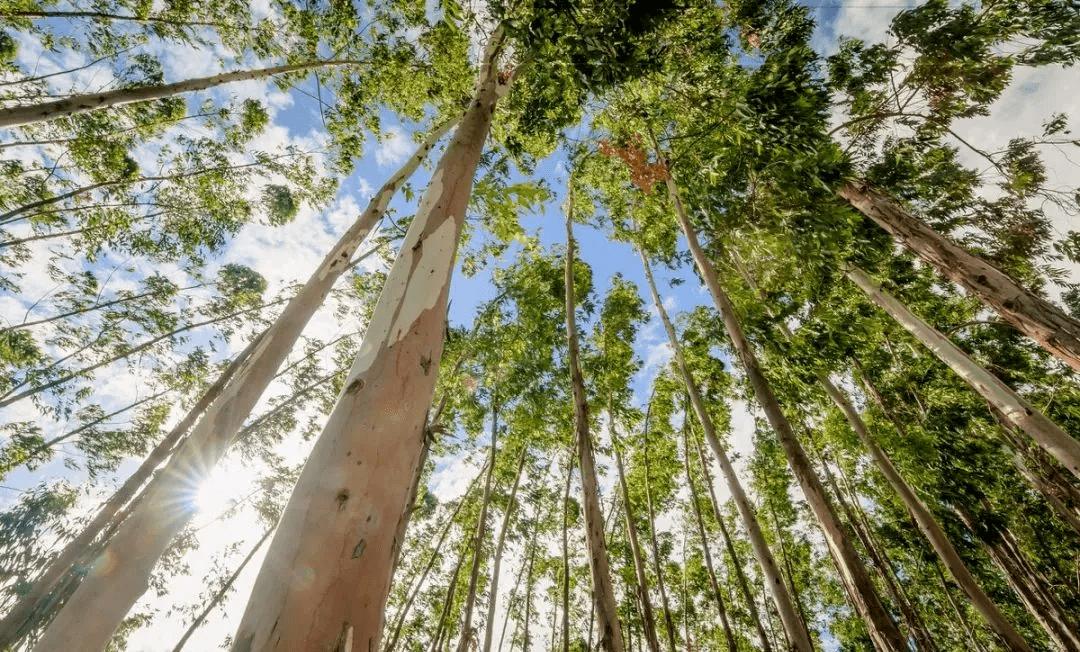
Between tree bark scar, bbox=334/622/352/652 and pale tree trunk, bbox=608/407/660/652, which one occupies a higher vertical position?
pale tree trunk, bbox=608/407/660/652

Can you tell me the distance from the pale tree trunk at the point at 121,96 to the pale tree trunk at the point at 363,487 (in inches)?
220

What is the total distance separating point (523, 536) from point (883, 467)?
9849 mm

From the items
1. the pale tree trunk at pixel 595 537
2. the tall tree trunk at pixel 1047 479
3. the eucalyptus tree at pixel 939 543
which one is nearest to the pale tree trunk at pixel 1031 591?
the tall tree trunk at pixel 1047 479

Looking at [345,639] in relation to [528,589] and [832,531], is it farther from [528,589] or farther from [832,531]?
[528,589]

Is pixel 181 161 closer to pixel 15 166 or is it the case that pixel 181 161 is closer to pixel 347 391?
pixel 15 166

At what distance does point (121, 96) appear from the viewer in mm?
5074

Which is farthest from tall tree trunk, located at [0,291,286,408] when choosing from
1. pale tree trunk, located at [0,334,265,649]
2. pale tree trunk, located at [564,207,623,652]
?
pale tree trunk, located at [564,207,623,652]

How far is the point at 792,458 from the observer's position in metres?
3.92

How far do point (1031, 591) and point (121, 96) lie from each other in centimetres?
2126

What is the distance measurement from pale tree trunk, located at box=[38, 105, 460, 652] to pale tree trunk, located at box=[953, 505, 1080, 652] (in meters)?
13.6

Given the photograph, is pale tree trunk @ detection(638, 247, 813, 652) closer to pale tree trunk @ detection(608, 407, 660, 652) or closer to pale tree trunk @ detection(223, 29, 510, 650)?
pale tree trunk @ detection(608, 407, 660, 652)

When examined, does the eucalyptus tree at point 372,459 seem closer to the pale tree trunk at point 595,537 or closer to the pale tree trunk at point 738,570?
the pale tree trunk at point 595,537

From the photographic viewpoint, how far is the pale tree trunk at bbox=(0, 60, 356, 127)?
13.8ft

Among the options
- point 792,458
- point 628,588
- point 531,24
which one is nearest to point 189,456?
point 531,24
